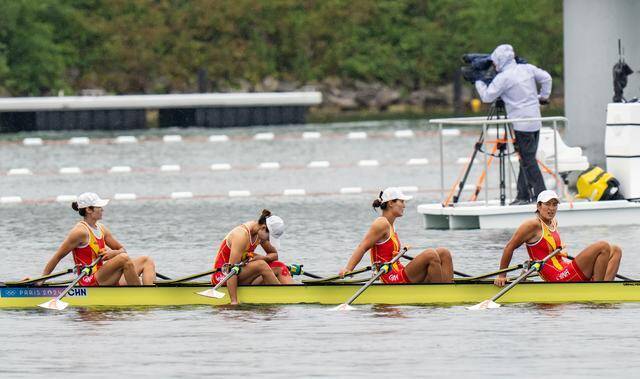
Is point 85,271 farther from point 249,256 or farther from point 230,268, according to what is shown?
point 249,256

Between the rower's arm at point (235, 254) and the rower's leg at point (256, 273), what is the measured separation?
14 cm

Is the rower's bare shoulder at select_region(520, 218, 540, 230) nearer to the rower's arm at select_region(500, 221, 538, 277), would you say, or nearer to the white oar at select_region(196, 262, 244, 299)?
the rower's arm at select_region(500, 221, 538, 277)

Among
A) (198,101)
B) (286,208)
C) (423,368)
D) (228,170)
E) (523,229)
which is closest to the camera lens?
(423,368)

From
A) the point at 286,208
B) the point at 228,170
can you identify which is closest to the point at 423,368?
the point at 286,208

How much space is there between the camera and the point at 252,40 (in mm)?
67750

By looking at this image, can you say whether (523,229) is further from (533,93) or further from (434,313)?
(533,93)

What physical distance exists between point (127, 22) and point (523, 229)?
4789 cm

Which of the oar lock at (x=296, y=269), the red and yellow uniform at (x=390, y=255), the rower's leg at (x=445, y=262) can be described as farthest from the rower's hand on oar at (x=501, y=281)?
the oar lock at (x=296, y=269)

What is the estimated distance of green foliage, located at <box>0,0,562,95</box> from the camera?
6462 cm

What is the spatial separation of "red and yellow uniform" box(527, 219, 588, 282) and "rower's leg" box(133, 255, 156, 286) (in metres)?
4.05

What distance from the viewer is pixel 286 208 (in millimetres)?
32438

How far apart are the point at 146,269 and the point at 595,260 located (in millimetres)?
4820

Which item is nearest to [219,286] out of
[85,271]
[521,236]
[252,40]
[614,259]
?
[85,271]

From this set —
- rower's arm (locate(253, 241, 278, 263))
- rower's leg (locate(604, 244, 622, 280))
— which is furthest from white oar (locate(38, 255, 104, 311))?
rower's leg (locate(604, 244, 622, 280))
